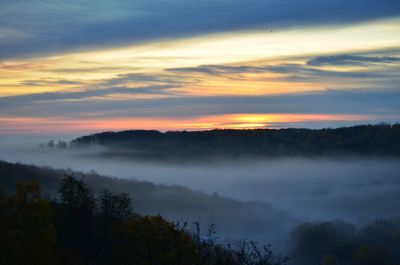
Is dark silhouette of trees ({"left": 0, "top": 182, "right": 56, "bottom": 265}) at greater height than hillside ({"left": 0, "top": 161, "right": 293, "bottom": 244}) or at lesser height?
greater

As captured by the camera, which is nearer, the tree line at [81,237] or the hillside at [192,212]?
the tree line at [81,237]

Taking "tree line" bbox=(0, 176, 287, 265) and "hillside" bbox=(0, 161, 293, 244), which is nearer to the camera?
"tree line" bbox=(0, 176, 287, 265)

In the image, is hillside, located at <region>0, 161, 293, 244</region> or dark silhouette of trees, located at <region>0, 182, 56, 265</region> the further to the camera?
hillside, located at <region>0, 161, 293, 244</region>

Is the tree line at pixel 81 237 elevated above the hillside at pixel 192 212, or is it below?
above

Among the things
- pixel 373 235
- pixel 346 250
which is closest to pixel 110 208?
pixel 346 250

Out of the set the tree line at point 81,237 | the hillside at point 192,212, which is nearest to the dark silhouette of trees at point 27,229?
the tree line at point 81,237

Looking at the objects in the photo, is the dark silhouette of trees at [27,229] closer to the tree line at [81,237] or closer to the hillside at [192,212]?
the tree line at [81,237]

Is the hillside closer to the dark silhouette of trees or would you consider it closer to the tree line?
the tree line

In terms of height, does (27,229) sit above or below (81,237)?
above

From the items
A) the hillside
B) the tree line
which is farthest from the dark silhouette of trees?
the hillside

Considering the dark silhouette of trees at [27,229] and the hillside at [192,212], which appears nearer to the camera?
the dark silhouette of trees at [27,229]

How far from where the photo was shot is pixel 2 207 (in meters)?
45.7

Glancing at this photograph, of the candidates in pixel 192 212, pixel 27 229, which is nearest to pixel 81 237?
pixel 27 229

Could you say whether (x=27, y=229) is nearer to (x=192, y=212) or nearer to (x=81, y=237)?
(x=81, y=237)
